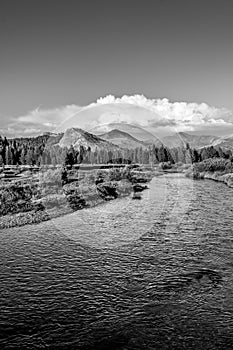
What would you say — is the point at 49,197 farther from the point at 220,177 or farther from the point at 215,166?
the point at 215,166

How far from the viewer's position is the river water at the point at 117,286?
12984 millimetres

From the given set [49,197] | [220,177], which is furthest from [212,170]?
[49,197]

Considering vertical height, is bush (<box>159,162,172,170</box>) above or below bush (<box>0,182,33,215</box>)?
above

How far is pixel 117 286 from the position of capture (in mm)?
17188

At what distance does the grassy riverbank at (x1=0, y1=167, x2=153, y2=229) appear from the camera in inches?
1320

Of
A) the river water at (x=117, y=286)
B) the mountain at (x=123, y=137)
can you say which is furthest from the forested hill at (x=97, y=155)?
the river water at (x=117, y=286)

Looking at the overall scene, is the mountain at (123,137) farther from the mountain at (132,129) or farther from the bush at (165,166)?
the bush at (165,166)

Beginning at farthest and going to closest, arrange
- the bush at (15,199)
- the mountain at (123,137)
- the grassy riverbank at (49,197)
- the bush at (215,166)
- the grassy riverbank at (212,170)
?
the bush at (215,166) → the grassy riverbank at (212,170) → the mountain at (123,137) → the bush at (15,199) → the grassy riverbank at (49,197)

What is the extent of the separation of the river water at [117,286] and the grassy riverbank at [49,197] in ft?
11.1

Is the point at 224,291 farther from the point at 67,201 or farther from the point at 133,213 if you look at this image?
the point at 67,201

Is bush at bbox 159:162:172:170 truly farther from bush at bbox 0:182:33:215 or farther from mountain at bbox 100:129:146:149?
bush at bbox 0:182:33:215

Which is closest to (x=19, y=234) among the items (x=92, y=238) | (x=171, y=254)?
(x=92, y=238)

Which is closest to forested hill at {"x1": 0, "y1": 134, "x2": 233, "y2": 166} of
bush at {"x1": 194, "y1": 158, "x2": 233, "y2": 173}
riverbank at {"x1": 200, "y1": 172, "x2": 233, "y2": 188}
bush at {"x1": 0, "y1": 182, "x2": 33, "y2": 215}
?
bush at {"x1": 194, "y1": 158, "x2": 233, "y2": 173}

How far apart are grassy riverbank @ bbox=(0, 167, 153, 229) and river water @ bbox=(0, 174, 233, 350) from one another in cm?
339
